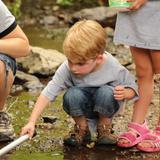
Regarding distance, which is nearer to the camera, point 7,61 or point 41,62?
point 7,61

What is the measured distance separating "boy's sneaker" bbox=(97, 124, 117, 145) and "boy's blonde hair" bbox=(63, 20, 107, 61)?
1.55ft

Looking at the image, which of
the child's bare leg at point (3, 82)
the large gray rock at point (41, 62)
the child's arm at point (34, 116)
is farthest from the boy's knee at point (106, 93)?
the large gray rock at point (41, 62)

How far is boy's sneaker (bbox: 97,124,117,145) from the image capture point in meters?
3.63

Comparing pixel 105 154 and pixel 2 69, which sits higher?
pixel 2 69

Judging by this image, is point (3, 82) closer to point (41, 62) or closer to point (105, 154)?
point (105, 154)

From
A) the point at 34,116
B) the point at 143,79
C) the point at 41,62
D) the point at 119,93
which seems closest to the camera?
the point at 34,116

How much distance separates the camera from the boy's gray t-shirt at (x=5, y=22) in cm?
358

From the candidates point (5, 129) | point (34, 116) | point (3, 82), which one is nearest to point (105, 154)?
point (34, 116)

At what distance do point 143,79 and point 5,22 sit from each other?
91cm

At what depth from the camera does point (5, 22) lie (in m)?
3.59

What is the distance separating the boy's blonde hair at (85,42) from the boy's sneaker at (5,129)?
0.66 meters

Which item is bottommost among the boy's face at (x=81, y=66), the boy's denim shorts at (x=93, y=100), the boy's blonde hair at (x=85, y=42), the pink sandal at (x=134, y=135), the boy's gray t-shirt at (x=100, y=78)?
the pink sandal at (x=134, y=135)

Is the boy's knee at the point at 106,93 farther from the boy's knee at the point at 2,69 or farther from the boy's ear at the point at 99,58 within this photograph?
the boy's knee at the point at 2,69

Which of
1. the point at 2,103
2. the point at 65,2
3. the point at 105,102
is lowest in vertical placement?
the point at 65,2
